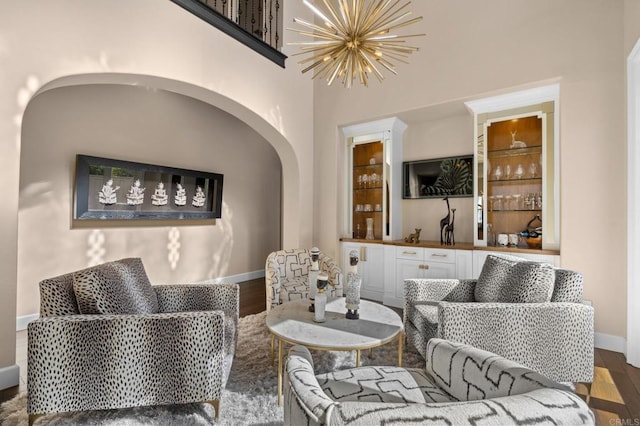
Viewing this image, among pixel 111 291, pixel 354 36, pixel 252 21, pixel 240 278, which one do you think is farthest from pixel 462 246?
pixel 252 21

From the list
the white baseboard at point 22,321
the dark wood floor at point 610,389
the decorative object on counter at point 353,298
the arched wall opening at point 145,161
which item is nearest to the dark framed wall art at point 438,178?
the arched wall opening at point 145,161

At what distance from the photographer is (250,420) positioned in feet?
6.06

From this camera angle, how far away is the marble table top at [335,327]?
1.90 m

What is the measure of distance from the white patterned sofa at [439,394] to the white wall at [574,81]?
252 cm

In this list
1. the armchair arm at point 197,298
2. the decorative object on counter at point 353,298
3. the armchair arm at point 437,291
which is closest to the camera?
the decorative object on counter at point 353,298

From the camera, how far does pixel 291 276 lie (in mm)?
3586

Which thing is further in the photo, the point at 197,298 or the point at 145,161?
the point at 145,161

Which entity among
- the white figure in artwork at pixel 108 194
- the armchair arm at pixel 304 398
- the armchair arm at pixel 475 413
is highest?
the white figure in artwork at pixel 108 194

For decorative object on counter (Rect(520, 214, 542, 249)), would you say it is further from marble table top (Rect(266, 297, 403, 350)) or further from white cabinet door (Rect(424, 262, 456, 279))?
marble table top (Rect(266, 297, 403, 350))

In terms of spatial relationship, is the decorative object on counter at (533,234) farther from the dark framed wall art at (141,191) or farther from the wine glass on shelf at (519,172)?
the dark framed wall art at (141,191)

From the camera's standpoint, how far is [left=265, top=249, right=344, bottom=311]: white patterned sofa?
10.2 feet

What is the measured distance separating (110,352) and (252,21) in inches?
162

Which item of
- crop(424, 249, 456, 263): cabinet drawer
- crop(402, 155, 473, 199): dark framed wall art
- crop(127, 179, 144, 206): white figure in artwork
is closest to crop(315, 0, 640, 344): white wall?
crop(402, 155, 473, 199): dark framed wall art

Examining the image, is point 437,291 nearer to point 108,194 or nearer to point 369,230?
point 369,230
